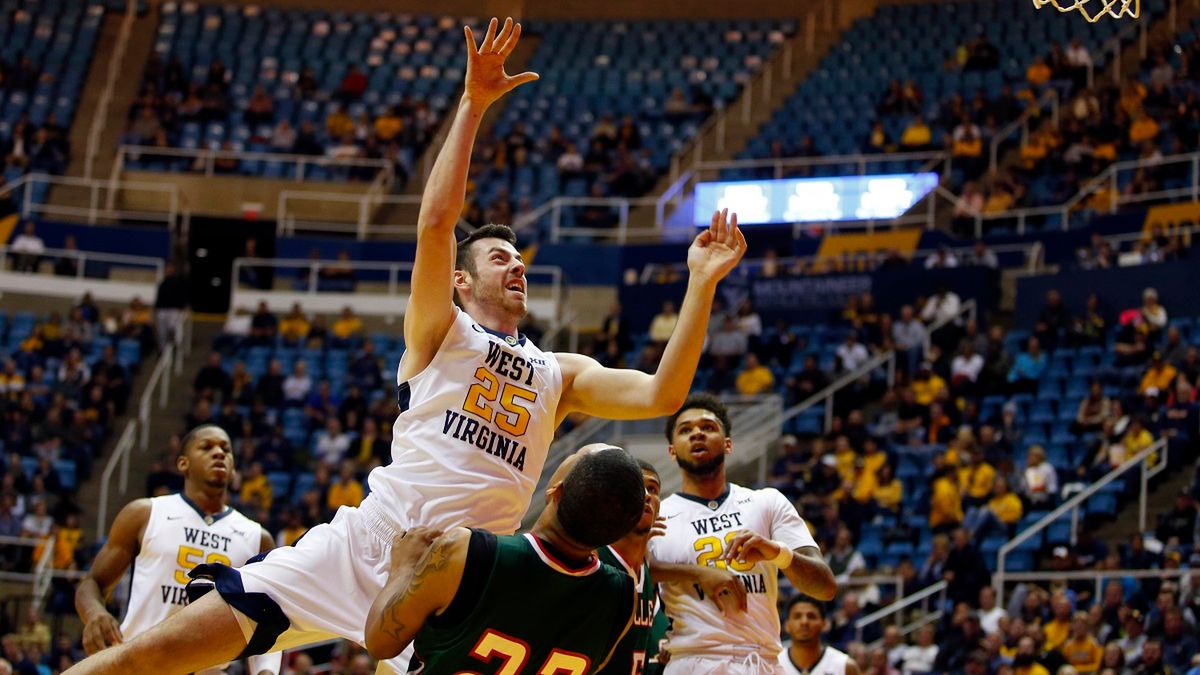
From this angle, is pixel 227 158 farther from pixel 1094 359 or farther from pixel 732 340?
pixel 1094 359

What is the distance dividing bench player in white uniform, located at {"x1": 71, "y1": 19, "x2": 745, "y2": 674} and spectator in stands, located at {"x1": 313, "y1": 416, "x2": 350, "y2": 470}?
61.5 feet

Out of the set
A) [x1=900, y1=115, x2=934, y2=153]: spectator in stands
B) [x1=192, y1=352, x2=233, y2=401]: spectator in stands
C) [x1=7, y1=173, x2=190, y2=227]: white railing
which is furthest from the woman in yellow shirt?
[x1=7, y1=173, x2=190, y2=227]: white railing

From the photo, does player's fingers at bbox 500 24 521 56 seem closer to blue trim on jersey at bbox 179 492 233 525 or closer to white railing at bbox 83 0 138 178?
blue trim on jersey at bbox 179 492 233 525

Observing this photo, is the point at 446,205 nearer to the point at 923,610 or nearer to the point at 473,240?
the point at 473,240

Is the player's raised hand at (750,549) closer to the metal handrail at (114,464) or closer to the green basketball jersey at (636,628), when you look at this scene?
the green basketball jersey at (636,628)

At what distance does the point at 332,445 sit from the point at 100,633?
56.8ft

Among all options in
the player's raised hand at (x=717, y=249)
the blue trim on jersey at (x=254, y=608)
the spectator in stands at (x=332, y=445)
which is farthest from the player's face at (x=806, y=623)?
the spectator in stands at (x=332, y=445)

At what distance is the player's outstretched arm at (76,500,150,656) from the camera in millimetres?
8672

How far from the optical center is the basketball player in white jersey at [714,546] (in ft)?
29.2

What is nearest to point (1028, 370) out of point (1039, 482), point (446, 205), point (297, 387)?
point (1039, 482)

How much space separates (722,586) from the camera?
8578 mm

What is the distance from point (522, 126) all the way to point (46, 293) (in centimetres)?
1076

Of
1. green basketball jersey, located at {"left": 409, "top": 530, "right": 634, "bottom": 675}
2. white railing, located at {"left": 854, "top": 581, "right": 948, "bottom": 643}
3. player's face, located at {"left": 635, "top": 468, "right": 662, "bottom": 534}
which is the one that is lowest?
white railing, located at {"left": 854, "top": 581, "right": 948, "bottom": 643}

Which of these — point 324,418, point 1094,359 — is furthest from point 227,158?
point 1094,359
